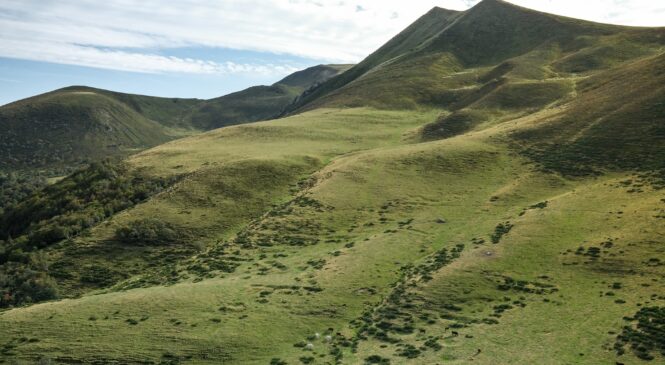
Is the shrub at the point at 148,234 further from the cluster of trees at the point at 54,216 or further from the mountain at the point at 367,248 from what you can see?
the cluster of trees at the point at 54,216

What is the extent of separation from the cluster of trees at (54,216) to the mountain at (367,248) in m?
0.34

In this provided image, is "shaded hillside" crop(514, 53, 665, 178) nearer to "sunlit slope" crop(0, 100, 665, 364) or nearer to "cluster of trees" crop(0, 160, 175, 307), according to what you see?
"sunlit slope" crop(0, 100, 665, 364)

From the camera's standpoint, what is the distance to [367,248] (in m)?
52.9

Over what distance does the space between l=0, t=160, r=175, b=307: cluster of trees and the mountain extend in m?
0.34

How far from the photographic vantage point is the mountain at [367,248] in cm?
3556

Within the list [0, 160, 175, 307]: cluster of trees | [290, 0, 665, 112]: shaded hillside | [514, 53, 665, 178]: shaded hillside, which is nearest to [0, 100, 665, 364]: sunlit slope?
[514, 53, 665, 178]: shaded hillside

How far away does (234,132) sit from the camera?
11625 centimetres

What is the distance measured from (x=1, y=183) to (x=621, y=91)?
190156 mm

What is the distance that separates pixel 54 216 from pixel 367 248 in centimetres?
4801

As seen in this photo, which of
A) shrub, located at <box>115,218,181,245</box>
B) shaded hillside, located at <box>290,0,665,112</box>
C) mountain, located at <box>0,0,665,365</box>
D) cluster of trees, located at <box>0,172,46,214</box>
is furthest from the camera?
shaded hillside, located at <box>290,0,665,112</box>

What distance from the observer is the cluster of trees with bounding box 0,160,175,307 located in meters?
50.7

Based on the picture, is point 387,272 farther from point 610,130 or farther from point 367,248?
point 610,130

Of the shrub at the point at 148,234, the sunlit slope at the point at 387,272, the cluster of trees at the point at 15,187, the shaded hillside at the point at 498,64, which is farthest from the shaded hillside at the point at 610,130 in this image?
the cluster of trees at the point at 15,187

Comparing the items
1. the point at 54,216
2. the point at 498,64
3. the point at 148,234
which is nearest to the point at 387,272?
the point at 148,234
